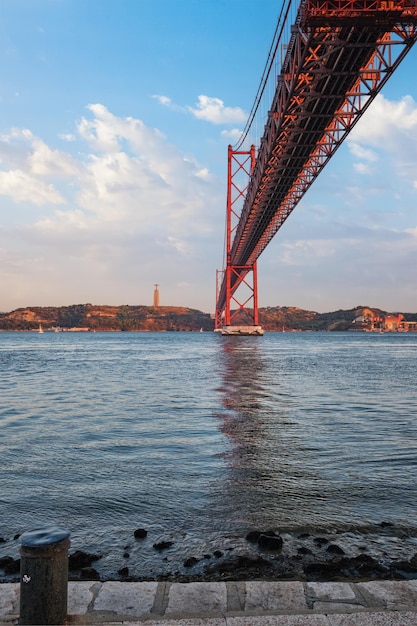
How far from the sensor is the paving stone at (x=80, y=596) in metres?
2.96

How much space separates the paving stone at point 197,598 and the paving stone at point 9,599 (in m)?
0.83

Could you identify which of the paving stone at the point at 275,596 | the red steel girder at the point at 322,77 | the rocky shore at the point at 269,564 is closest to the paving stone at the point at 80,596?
the rocky shore at the point at 269,564

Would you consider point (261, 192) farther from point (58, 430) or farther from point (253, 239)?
point (58, 430)

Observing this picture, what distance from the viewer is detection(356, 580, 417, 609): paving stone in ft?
9.84

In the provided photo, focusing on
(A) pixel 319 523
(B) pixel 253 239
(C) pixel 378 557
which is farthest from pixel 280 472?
(B) pixel 253 239

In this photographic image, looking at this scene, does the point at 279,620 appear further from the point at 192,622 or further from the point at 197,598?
the point at 197,598

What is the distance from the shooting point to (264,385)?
1911 centimetres

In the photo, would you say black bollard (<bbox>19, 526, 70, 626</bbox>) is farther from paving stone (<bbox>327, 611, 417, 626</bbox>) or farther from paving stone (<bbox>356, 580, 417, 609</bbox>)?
paving stone (<bbox>356, 580, 417, 609</bbox>)

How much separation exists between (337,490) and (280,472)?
105cm

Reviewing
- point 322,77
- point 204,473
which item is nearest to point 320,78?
point 322,77

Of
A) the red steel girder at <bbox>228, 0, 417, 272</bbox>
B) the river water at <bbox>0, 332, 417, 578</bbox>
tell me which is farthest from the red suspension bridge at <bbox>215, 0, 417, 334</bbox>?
the river water at <bbox>0, 332, 417, 578</bbox>

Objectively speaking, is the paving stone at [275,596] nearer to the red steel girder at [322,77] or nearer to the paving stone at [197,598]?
the paving stone at [197,598]

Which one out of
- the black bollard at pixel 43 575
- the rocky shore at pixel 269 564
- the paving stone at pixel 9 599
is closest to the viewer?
the black bollard at pixel 43 575

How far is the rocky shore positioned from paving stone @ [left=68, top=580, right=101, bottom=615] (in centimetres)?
75
